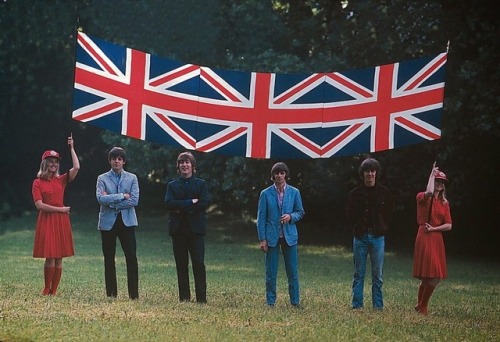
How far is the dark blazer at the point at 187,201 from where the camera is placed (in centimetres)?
1272

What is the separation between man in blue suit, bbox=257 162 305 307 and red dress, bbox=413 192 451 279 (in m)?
1.61

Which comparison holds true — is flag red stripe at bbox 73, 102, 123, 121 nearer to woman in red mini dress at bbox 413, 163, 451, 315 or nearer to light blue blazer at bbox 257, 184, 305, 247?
light blue blazer at bbox 257, 184, 305, 247

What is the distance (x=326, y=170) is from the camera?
988 inches

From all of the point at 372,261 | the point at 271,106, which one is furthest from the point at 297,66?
the point at 372,261

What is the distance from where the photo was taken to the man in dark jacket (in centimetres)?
1246

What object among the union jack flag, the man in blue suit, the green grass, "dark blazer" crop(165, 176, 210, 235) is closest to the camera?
the green grass

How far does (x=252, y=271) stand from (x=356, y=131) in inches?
248

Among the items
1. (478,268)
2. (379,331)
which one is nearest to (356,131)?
(379,331)

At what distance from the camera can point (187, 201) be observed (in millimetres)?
12688

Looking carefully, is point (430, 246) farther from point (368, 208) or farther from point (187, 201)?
point (187, 201)

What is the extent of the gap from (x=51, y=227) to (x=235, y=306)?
9.26 ft

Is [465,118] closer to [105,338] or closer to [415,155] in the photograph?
[415,155]

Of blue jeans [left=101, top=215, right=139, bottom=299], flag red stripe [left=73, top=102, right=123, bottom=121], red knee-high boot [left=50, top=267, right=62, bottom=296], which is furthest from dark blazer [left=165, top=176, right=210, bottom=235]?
red knee-high boot [left=50, top=267, right=62, bottom=296]

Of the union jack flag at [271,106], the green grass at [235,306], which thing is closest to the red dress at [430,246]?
the green grass at [235,306]
